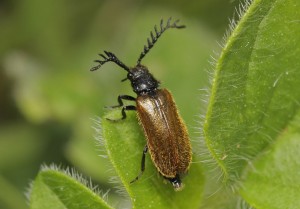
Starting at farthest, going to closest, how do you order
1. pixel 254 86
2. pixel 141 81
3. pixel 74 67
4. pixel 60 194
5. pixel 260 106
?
pixel 74 67, pixel 141 81, pixel 260 106, pixel 254 86, pixel 60 194

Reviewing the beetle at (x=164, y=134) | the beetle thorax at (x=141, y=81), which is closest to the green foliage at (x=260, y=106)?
the beetle at (x=164, y=134)

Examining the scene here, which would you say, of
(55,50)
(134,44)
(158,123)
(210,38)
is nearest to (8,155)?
(55,50)

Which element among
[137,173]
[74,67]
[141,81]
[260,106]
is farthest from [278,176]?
[74,67]

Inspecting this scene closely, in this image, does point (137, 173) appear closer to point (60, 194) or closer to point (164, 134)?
point (60, 194)

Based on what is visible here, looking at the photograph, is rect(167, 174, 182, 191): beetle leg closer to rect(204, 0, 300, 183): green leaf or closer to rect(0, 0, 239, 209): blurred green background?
rect(204, 0, 300, 183): green leaf

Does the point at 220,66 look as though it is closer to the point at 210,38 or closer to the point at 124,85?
the point at 124,85
